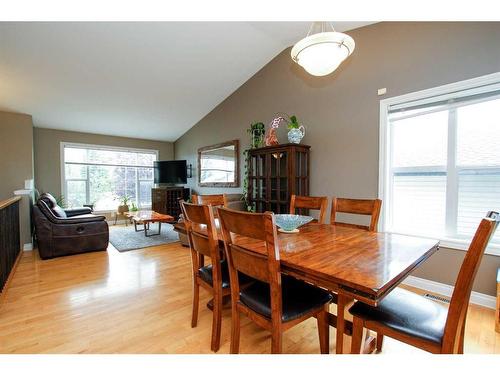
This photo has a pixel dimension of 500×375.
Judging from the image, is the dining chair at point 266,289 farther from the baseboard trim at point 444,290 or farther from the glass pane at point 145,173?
the glass pane at point 145,173

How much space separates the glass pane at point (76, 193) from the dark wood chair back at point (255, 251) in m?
5.95

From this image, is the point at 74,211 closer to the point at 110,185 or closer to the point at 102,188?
the point at 102,188

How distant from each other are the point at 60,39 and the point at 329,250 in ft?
12.6

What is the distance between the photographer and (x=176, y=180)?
6.20 metres

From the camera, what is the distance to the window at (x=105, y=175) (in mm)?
5605

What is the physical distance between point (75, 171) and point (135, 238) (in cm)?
272

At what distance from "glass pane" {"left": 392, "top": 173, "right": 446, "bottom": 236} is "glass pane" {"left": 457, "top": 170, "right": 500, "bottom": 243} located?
139 millimetres

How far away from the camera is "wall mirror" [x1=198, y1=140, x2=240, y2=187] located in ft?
15.6

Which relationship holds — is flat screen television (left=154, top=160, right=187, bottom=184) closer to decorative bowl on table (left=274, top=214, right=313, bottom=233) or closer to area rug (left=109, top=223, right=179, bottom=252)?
area rug (left=109, top=223, right=179, bottom=252)

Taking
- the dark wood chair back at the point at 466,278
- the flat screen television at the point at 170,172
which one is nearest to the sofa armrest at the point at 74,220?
the flat screen television at the point at 170,172

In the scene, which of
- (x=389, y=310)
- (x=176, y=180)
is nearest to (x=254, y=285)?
(x=389, y=310)

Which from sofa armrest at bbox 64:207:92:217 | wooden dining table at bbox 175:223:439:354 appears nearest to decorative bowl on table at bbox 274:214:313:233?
wooden dining table at bbox 175:223:439:354

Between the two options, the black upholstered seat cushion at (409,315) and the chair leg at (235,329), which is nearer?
the black upholstered seat cushion at (409,315)
